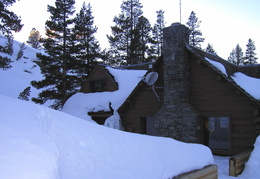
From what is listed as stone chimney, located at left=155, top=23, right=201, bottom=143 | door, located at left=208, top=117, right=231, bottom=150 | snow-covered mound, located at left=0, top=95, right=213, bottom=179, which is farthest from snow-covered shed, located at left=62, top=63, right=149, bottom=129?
snow-covered mound, located at left=0, top=95, right=213, bottom=179

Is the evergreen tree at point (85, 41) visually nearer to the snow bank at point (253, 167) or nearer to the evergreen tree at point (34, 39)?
the snow bank at point (253, 167)

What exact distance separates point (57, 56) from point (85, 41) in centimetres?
623

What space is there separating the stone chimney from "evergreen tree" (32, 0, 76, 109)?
13.2 metres

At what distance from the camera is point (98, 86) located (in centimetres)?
1883

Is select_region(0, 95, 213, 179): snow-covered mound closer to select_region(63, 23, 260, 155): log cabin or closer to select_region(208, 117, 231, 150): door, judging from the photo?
select_region(63, 23, 260, 155): log cabin

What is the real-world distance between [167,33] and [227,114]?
5.09 m

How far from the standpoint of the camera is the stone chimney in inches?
443

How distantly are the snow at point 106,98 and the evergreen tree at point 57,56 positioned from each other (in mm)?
4480

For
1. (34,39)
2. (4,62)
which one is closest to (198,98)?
(4,62)

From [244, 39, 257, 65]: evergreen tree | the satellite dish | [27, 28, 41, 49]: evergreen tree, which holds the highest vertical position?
[27, 28, 41, 49]: evergreen tree

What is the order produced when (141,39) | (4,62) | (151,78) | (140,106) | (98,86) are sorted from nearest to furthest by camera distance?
(151,78)
(140,106)
(4,62)
(98,86)
(141,39)

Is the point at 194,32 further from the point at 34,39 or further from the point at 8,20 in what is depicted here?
the point at 34,39

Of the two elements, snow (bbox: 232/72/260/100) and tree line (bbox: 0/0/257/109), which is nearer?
snow (bbox: 232/72/260/100)

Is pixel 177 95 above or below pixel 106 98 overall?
above
